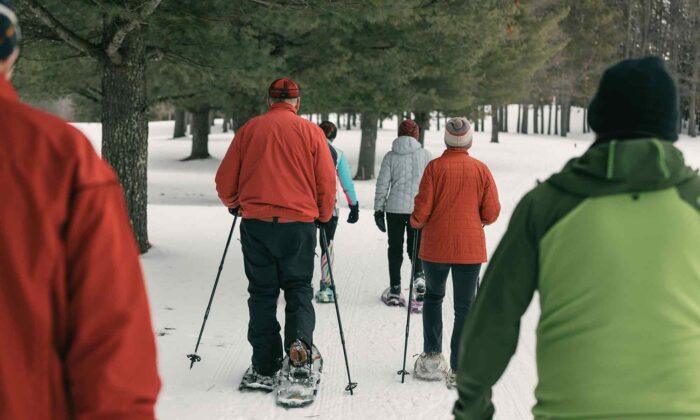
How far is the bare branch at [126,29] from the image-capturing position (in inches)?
337

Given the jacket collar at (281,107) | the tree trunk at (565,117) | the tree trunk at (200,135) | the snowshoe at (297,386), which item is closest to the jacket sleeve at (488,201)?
the jacket collar at (281,107)

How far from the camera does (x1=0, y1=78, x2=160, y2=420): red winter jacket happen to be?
173 cm

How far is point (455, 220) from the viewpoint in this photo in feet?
20.0

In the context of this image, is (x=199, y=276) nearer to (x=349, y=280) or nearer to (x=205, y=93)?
(x=349, y=280)

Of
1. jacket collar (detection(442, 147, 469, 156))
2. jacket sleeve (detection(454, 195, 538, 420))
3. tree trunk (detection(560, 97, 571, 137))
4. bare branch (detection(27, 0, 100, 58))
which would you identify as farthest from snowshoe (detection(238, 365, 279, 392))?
tree trunk (detection(560, 97, 571, 137))

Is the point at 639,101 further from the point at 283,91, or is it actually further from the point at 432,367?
the point at 432,367

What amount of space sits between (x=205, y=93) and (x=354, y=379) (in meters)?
16.4

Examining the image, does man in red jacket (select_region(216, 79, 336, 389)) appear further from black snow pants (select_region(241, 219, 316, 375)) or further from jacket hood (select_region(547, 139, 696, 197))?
jacket hood (select_region(547, 139, 696, 197))

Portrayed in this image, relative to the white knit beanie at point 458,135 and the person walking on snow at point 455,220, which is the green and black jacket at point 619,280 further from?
the white knit beanie at point 458,135

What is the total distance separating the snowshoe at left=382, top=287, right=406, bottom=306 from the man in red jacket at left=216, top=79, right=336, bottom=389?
291cm

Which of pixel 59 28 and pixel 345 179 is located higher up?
pixel 59 28

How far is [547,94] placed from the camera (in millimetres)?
53562

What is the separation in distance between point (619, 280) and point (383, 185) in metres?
6.56

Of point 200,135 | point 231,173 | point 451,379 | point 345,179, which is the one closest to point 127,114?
point 345,179
